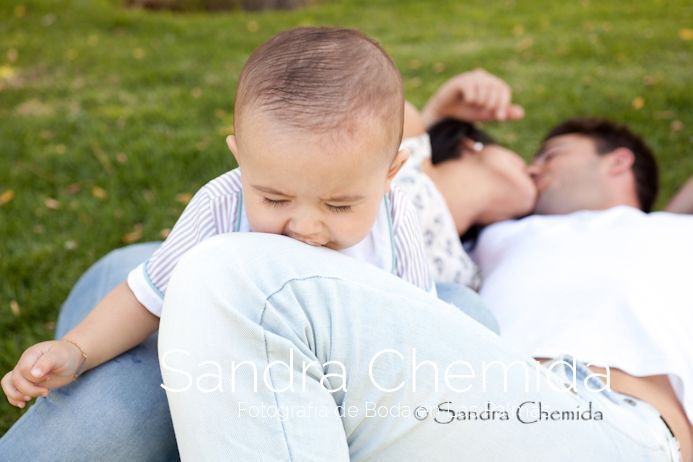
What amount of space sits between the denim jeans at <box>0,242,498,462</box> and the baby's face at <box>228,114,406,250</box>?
51 centimetres

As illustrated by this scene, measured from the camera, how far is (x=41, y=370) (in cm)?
172

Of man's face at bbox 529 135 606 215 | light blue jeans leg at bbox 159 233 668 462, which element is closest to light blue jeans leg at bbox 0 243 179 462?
light blue jeans leg at bbox 159 233 668 462

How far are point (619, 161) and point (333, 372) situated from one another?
2.17 m

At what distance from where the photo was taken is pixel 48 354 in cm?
176

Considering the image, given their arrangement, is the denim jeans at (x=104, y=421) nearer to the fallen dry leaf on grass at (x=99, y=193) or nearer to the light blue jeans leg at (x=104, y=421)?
the light blue jeans leg at (x=104, y=421)

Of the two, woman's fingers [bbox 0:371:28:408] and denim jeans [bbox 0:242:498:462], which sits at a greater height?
woman's fingers [bbox 0:371:28:408]

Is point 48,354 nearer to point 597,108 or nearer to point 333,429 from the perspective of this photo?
point 333,429

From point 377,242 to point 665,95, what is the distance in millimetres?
4025

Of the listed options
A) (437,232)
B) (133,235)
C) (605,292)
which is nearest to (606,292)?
(605,292)

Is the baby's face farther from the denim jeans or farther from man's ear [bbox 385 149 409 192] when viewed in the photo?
the denim jeans

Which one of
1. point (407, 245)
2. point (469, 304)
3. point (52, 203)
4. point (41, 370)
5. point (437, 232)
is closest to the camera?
point (41, 370)

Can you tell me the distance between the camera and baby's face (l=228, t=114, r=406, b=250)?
167cm

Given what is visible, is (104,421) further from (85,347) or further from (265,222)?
(265,222)

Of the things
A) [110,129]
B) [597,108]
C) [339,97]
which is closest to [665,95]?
[597,108]
